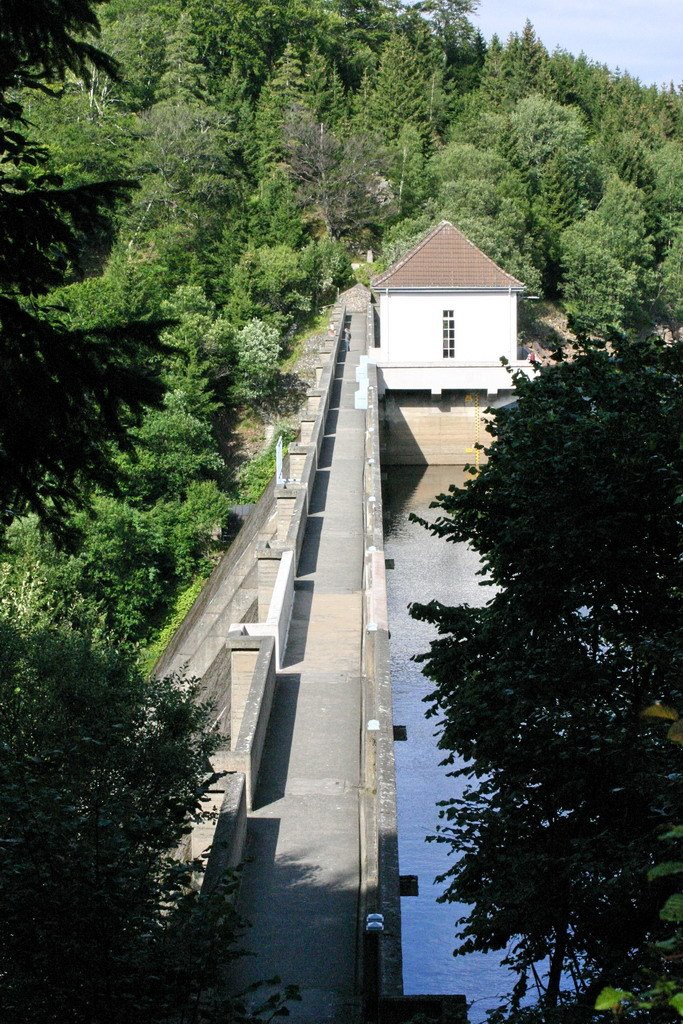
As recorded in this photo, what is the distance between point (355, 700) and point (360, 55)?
68.2 m

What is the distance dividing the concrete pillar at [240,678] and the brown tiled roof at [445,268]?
27127 mm

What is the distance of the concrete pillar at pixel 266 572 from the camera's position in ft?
68.5

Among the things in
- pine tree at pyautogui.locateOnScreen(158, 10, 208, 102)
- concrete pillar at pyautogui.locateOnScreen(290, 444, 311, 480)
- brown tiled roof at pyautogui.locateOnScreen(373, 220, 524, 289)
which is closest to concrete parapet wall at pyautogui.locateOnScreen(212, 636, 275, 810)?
concrete pillar at pyautogui.locateOnScreen(290, 444, 311, 480)

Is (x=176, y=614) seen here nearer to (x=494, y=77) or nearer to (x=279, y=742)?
(x=279, y=742)

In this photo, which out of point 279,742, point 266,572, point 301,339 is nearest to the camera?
point 279,742

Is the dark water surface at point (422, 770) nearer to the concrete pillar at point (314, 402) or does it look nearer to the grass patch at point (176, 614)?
the concrete pillar at point (314, 402)

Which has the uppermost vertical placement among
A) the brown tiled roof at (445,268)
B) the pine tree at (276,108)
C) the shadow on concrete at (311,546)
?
the pine tree at (276,108)

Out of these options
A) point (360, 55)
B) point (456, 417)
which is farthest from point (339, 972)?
point (360, 55)

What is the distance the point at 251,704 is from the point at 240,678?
2.33 m

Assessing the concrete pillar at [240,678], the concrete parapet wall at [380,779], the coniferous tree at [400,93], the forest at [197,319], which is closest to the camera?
the forest at [197,319]

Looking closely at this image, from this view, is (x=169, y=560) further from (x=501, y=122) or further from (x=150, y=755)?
(x=501, y=122)

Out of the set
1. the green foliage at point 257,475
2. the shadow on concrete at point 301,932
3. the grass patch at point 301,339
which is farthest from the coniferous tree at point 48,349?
the grass patch at point 301,339

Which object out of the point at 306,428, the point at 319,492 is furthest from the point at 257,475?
the point at 319,492

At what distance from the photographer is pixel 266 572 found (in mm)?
21016
